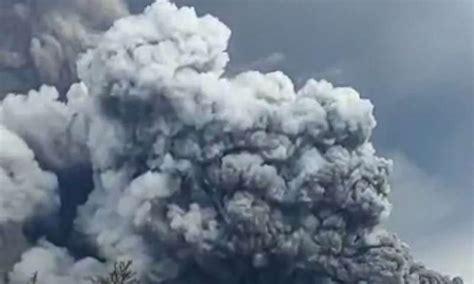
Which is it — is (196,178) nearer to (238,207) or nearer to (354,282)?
(238,207)

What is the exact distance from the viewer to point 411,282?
107ft

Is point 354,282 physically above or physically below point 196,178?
below

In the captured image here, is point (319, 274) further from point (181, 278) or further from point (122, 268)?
point (122, 268)

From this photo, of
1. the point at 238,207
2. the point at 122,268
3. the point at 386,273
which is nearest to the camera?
the point at 122,268

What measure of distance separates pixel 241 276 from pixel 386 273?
5.56 meters

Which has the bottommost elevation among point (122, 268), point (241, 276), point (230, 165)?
point (122, 268)

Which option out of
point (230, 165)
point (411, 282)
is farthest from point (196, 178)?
point (411, 282)

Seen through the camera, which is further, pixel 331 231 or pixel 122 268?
pixel 331 231

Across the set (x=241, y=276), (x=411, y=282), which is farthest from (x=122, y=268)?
(x=411, y=282)

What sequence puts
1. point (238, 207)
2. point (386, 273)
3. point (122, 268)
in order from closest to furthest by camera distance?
point (122, 268)
point (238, 207)
point (386, 273)

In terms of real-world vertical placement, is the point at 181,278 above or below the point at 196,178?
below

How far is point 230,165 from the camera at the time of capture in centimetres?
3009

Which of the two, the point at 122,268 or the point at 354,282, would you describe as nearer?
the point at 122,268

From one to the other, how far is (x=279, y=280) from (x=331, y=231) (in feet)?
10.4
